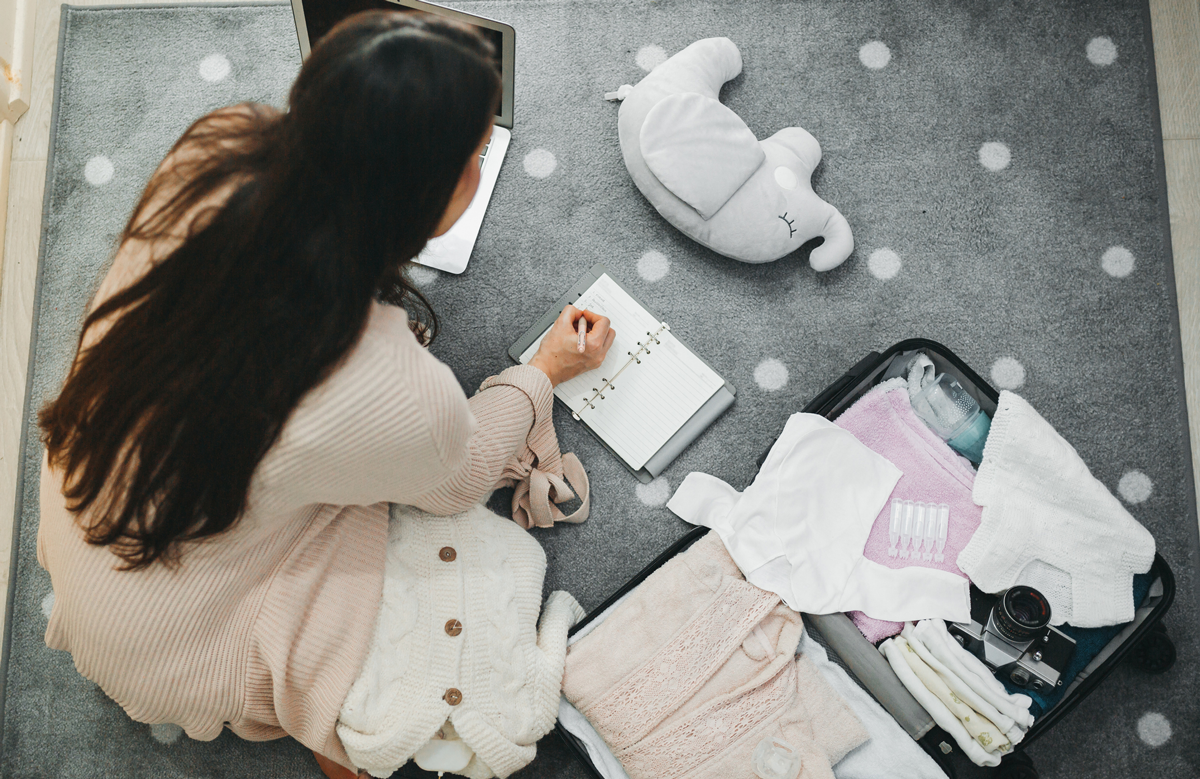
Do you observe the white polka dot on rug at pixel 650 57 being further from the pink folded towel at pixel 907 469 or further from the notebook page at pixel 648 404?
the pink folded towel at pixel 907 469

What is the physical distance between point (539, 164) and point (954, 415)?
27.8 inches

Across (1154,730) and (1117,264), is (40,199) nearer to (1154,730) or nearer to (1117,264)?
(1117,264)

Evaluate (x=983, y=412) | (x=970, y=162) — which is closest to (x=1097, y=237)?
(x=970, y=162)

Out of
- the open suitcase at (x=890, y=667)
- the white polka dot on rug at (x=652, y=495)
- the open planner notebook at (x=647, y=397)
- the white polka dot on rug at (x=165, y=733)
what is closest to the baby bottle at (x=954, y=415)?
the open suitcase at (x=890, y=667)

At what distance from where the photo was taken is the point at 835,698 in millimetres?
922

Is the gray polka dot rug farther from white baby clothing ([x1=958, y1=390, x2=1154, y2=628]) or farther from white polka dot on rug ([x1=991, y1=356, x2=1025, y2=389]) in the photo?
white baby clothing ([x1=958, y1=390, x2=1154, y2=628])

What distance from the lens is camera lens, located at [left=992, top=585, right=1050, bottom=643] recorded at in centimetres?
88

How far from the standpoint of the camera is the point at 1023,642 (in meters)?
0.90

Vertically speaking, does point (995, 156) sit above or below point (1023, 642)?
above

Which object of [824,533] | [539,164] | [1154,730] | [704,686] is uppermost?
[539,164]

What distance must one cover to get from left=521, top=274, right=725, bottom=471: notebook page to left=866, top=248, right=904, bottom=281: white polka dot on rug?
31cm

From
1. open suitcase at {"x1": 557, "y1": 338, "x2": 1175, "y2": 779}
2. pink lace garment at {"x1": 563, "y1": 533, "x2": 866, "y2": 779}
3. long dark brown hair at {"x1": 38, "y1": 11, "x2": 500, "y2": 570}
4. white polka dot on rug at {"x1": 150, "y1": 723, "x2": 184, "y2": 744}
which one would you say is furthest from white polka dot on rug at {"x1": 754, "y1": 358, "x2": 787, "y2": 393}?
white polka dot on rug at {"x1": 150, "y1": 723, "x2": 184, "y2": 744}

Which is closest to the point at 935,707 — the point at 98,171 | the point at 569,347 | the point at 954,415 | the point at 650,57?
the point at 954,415

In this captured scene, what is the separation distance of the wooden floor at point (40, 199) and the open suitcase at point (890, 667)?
0.31 metres
